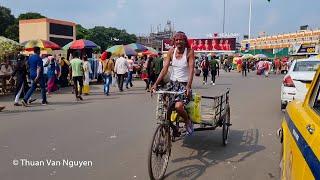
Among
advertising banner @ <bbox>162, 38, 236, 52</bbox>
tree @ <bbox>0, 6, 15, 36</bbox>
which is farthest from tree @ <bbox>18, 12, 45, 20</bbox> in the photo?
advertising banner @ <bbox>162, 38, 236, 52</bbox>

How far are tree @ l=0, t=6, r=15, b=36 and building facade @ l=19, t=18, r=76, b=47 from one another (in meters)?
3.93

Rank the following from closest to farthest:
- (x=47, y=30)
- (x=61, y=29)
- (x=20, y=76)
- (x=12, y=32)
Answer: (x=20, y=76)
(x=47, y=30)
(x=61, y=29)
(x=12, y=32)

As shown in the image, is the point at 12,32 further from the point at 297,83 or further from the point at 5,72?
the point at 297,83

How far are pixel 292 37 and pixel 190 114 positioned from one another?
76.5 meters

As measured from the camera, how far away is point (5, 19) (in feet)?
290

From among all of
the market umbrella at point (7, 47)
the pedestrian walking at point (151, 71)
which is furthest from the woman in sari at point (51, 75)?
the pedestrian walking at point (151, 71)

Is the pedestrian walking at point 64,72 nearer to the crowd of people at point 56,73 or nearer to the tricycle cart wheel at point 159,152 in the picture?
the crowd of people at point 56,73

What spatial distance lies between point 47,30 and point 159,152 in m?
79.7

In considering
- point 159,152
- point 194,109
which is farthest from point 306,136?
point 194,109

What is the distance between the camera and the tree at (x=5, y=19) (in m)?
86.6

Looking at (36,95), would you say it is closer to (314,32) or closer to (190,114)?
(190,114)

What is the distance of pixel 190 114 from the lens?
6203 mm

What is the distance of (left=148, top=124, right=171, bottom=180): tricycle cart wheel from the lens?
4.91 m

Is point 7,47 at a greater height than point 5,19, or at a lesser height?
lesser
